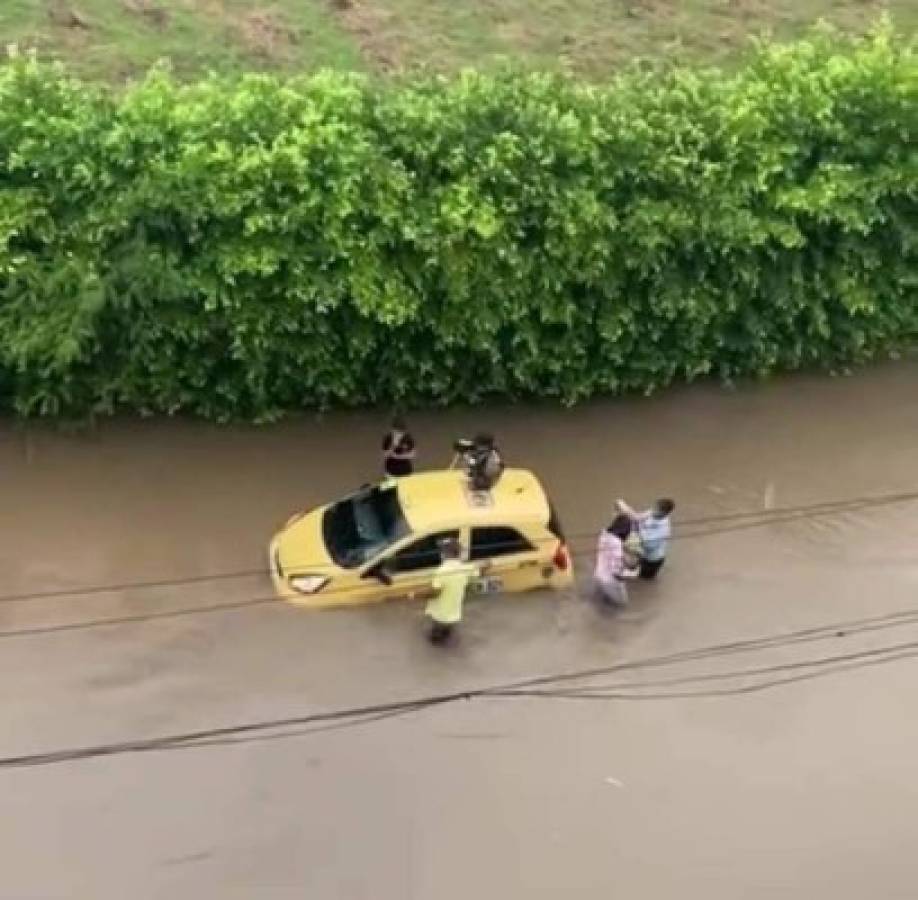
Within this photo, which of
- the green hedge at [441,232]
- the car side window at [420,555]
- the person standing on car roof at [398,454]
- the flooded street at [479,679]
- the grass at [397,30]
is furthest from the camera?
the grass at [397,30]

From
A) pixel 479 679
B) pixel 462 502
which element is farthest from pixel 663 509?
pixel 479 679

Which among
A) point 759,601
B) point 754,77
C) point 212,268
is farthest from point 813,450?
point 212,268

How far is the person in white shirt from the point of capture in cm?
1411

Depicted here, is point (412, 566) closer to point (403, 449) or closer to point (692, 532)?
point (403, 449)

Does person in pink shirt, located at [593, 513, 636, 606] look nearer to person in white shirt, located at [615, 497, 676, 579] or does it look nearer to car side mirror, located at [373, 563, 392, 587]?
person in white shirt, located at [615, 497, 676, 579]

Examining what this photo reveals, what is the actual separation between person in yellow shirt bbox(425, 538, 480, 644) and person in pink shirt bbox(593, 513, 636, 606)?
103 cm

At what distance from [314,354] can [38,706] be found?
375 centimetres

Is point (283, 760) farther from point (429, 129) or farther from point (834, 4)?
point (834, 4)

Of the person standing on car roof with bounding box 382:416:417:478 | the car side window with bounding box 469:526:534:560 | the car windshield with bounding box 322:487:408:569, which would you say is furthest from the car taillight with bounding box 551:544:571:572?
the person standing on car roof with bounding box 382:416:417:478

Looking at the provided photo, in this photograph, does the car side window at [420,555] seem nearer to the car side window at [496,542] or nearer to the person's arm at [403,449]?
the car side window at [496,542]

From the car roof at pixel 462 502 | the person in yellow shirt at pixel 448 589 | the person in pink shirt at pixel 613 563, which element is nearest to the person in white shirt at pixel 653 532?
the person in pink shirt at pixel 613 563

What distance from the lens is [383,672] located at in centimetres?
1355

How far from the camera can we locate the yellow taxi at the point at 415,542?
1361 centimetres

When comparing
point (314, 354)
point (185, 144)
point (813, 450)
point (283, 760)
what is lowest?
point (283, 760)
